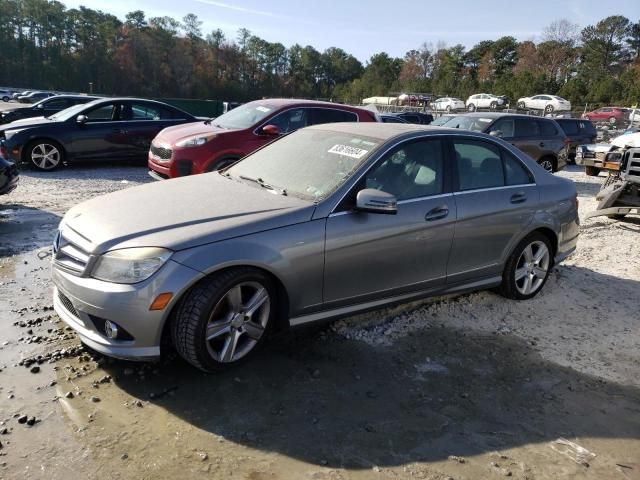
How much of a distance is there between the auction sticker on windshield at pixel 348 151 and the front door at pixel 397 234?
0.17 metres

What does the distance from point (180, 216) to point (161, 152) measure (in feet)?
17.9

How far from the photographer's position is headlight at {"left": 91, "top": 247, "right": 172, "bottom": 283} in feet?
10.4

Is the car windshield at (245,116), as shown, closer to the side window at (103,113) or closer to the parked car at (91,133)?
the parked car at (91,133)

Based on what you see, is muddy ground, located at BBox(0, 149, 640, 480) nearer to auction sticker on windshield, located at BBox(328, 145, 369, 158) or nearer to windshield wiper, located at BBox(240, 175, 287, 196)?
windshield wiper, located at BBox(240, 175, 287, 196)

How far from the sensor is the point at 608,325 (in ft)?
16.1

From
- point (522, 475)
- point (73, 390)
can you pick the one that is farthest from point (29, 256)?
point (522, 475)

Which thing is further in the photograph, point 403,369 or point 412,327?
point 412,327

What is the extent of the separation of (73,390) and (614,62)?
8801 centimetres

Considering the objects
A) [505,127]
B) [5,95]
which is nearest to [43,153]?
[505,127]

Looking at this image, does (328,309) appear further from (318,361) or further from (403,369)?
(403,369)

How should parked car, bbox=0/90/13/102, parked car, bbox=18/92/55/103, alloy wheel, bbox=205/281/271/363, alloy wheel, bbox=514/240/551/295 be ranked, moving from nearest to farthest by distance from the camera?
alloy wheel, bbox=205/281/271/363, alloy wheel, bbox=514/240/551/295, parked car, bbox=18/92/55/103, parked car, bbox=0/90/13/102

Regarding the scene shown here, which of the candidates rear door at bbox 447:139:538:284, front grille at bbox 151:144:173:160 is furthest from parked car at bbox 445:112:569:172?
rear door at bbox 447:139:538:284

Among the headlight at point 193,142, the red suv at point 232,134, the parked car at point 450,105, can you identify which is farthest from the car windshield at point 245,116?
the parked car at point 450,105

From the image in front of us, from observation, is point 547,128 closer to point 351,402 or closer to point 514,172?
point 514,172
